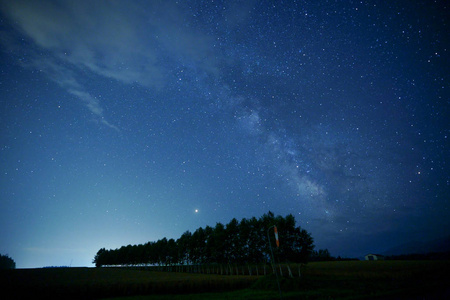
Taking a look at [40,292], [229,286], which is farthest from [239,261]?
[40,292]

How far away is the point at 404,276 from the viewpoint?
1692 inches

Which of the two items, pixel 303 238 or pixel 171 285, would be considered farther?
pixel 303 238

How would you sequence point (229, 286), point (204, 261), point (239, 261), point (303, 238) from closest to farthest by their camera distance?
1. point (229, 286)
2. point (303, 238)
3. point (239, 261)
4. point (204, 261)

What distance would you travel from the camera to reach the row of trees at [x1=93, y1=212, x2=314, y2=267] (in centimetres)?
5356

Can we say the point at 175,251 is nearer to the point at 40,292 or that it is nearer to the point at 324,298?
the point at 40,292

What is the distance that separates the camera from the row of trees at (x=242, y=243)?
53.6m

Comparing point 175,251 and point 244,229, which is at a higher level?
point 244,229

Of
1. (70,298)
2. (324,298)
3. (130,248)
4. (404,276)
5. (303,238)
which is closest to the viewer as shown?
(324,298)

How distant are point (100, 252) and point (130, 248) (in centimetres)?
5357

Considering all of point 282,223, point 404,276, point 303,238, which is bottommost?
point 404,276

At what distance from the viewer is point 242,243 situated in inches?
2566

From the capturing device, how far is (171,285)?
36.3 meters

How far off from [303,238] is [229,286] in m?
24.5

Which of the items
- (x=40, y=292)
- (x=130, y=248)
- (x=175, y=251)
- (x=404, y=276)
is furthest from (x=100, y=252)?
(x=404, y=276)
